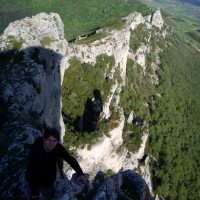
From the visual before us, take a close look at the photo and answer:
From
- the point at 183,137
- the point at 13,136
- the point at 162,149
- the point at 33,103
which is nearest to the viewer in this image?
the point at 13,136

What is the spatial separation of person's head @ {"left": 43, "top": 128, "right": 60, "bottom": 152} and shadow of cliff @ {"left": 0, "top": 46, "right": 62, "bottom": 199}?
4.62 m

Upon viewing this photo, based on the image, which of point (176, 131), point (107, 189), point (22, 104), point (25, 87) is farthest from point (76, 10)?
point (107, 189)

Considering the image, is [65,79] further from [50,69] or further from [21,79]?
[21,79]

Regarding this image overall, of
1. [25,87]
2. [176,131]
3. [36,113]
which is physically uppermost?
[25,87]

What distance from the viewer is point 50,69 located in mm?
34781

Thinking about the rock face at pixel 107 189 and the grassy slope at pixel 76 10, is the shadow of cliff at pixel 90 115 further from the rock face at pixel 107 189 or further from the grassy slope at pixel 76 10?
the grassy slope at pixel 76 10

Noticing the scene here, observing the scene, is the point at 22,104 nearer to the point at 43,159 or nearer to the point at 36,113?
the point at 36,113

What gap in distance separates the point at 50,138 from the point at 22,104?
1392 cm

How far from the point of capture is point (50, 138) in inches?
473

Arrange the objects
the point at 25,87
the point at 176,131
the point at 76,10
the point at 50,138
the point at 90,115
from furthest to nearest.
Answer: the point at 76,10, the point at 176,131, the point at 90,115, the point at 25,87, the point at 50,138

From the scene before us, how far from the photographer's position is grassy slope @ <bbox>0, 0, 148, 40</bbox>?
15075cm

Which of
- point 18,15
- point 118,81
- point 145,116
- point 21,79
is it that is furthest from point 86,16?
point 21,79

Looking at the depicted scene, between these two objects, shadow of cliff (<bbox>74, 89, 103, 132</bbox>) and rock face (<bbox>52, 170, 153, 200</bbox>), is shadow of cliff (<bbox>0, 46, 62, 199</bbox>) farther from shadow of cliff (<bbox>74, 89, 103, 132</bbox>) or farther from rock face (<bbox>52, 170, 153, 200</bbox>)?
shadow of cliff (<bbox>74, 89, 103, 132</bbox>)

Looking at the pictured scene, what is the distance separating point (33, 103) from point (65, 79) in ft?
108
